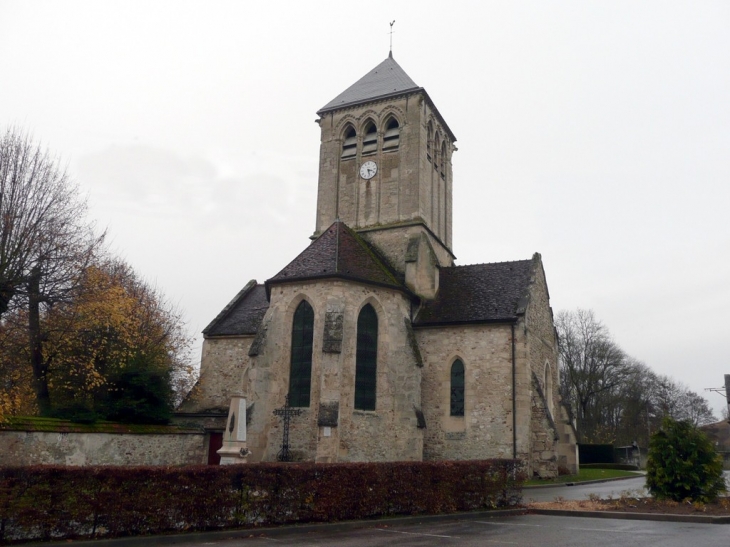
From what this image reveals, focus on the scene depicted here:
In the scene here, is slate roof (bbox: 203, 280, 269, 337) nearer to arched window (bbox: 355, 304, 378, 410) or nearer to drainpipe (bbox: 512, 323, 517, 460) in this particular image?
arched window (bbox: 355, 304, 378, 410)

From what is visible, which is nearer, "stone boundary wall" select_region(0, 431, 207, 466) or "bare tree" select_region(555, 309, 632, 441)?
"stone boundary wall" select_region(0, 431, 207, 466)

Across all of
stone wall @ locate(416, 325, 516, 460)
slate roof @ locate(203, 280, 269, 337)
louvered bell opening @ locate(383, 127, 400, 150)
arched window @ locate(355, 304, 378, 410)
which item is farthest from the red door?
louvered bell opening @ locate(383, 127, 400, 150)

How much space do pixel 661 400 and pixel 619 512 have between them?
49.5 metres

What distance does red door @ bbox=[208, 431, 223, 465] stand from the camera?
22.8 metres

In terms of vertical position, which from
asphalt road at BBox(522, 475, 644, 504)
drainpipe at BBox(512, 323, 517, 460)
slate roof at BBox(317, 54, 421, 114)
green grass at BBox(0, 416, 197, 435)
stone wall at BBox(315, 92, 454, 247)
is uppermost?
slate roof at BBox(317, 54, 421, 114)

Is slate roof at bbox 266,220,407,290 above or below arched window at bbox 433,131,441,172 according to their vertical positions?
below

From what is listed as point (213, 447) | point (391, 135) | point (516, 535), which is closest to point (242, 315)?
point (213, 447)

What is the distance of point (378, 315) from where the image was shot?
24000 millimetres

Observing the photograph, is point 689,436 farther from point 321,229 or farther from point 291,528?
point 321,229

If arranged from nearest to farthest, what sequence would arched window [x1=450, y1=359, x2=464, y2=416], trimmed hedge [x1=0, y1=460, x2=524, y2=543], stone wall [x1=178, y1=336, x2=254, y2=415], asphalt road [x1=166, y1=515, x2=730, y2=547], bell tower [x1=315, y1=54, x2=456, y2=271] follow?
trimmed hedge [x1=0, y1=460, x2=524, y2=543] → asphalt road [x1=166, y1=515, x2=730, y2=547] → arched window [x1=450, y1=359, x2=464, y2=416] → stone wall [x1=178, y1=336, x2=254, y2=415] → bell tower [x1=315, y1=54, x2=456, y2=271]

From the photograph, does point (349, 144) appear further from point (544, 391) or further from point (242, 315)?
point (544, 391)

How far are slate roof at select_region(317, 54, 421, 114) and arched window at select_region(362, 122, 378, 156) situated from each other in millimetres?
1376

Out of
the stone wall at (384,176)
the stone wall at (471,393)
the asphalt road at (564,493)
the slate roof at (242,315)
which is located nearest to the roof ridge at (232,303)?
the slate roof at (242,315)

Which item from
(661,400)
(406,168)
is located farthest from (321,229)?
(661,400)
